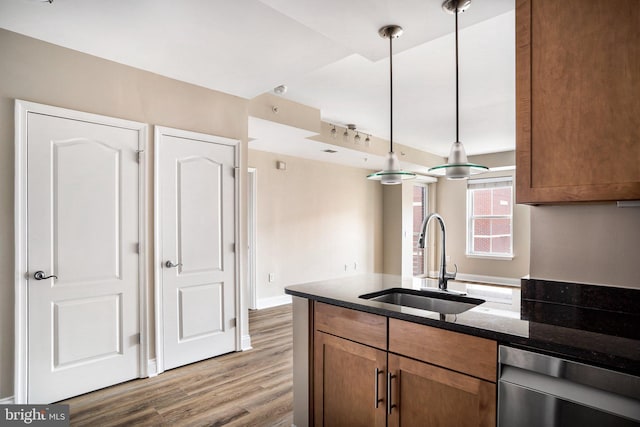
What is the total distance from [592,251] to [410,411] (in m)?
1.08

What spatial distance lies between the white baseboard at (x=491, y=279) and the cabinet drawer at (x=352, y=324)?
600 cm

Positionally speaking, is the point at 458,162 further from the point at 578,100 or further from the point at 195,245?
the point at 195,245

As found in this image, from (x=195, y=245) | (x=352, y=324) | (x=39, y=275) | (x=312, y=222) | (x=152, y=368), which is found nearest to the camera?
(x=352, y=324)

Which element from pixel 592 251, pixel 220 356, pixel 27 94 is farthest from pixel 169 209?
pixel 592 251

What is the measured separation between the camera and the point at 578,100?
1376mm

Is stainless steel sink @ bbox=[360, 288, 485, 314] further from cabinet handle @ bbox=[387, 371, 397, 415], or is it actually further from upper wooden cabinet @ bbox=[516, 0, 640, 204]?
upper wooden cabinet @ bbox=[516, 0, 640, 204]

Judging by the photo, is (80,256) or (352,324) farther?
(80,256)

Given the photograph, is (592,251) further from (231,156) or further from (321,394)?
(231,156)

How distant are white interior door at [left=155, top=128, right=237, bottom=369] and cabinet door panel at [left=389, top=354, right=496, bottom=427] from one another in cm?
216

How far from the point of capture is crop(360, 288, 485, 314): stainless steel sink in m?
1.84

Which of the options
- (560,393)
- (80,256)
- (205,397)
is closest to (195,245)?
(80,256)

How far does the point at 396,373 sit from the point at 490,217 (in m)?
6.50

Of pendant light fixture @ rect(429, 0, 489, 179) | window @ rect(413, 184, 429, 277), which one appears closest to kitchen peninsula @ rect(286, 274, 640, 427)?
pendant light fixture @ rect(429, 0, 489, 179)

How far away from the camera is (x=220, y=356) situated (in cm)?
334
